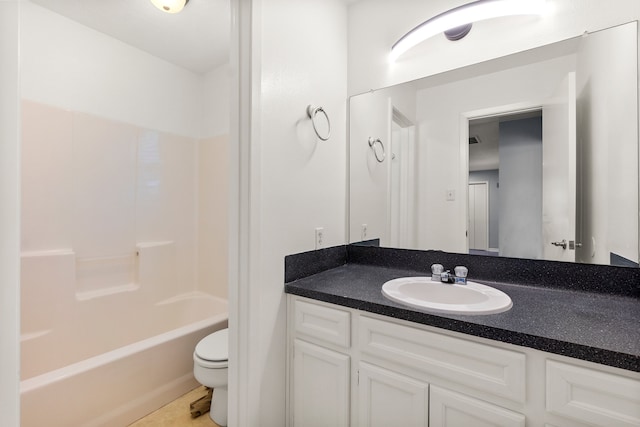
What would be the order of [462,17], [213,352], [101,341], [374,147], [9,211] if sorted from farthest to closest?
1. [101,341]
2. [374,147]
3. [213,352]
4. [462,17]
5. [9,211]

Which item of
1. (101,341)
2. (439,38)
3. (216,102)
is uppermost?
(216,102)

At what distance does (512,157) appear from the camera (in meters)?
1.34

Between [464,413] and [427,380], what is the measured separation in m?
0.13

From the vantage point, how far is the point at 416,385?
98 cm

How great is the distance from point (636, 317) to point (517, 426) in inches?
20.4

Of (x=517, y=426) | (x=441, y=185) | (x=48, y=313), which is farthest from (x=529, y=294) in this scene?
(x=48, y=313)

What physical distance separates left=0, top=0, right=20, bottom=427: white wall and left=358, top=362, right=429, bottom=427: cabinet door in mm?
965

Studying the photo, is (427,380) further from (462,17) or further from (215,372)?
(462,17)

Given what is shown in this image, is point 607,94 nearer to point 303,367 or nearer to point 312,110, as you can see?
point 312,110

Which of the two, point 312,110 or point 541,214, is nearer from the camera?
point 541,214

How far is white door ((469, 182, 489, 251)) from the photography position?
1.39 meters

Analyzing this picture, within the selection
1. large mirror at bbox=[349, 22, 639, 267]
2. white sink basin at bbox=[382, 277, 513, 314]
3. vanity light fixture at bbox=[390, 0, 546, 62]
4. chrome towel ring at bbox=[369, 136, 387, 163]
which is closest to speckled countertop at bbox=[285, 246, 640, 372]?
white sink basin at bbox=[382, 277, 513, 314]

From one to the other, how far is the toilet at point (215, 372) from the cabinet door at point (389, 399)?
796 mm

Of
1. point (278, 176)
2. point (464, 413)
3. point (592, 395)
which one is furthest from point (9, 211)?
point (592, 395)
